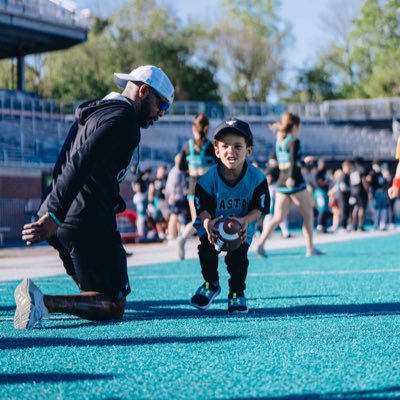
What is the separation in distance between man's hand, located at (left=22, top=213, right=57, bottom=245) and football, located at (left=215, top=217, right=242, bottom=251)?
1419 millimetres

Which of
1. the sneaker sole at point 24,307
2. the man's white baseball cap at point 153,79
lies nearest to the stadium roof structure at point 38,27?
the man's white baseball cap at point 153,79

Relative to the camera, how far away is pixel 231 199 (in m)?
5.67

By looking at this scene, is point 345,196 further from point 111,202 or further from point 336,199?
point 111,202

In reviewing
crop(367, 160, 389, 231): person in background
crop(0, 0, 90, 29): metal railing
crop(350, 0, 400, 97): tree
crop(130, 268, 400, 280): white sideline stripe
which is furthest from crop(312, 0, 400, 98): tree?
crop(130, 268, 400, 280): white sideline stripe

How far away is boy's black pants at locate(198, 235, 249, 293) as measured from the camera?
5.61m

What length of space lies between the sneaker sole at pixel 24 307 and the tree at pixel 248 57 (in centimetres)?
6291

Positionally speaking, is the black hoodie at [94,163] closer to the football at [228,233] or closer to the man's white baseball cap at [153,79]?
the man's white baseball cap at [153,79]

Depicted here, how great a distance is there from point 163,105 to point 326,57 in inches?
2777

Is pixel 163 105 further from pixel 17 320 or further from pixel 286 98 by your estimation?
pixel 286 98

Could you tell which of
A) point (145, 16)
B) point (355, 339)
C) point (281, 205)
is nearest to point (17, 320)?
point (355, 339)

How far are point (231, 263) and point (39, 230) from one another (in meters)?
1.84

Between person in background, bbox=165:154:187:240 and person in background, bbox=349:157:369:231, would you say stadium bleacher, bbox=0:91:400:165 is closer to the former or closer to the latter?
person in background, bbox=349:157:369:231

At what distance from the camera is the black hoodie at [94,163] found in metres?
4.47

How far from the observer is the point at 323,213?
2214 centimetres
